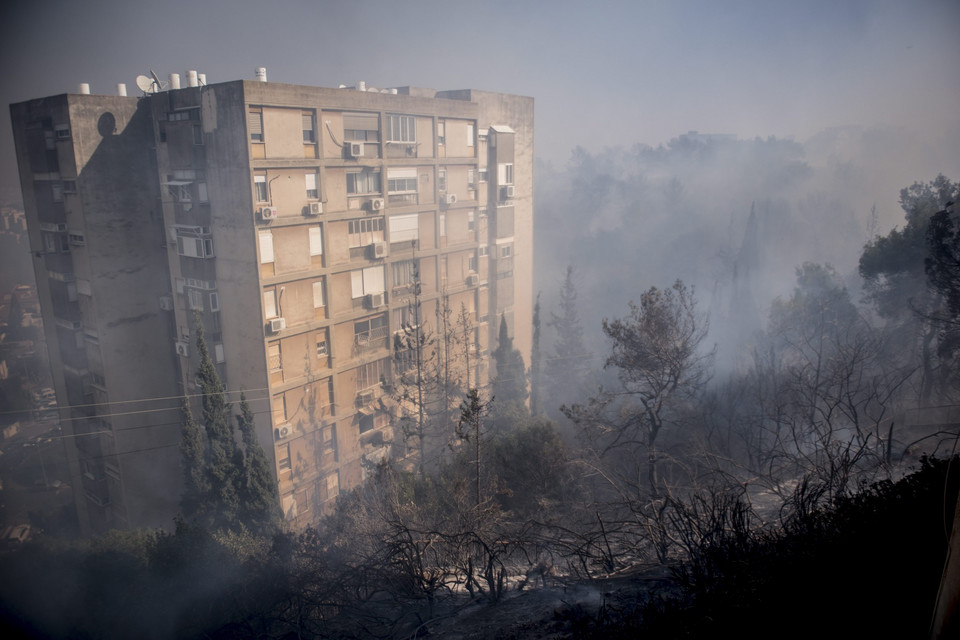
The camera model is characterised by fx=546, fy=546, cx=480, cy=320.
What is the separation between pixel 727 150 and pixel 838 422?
5120 centimetres

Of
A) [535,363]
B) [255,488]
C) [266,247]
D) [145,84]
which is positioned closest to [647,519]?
[255,488]

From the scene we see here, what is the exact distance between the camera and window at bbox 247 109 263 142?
12.4 metres

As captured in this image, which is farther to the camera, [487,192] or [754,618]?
[487,192]

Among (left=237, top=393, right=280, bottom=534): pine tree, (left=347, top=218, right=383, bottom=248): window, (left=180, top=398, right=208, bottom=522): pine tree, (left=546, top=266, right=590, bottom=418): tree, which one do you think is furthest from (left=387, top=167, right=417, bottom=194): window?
(left=546, top=266, right=590, bottom=418): tree

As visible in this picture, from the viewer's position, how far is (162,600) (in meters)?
8.82

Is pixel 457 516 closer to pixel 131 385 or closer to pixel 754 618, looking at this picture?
pixel 754 618

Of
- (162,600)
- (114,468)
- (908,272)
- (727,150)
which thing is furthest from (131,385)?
(727,150)

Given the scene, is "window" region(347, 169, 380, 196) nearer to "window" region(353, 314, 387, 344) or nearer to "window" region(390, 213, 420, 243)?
"window" region(390, 213, 420, 243)

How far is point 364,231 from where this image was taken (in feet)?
51.3

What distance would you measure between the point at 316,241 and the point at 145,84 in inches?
221

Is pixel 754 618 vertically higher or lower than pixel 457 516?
higher

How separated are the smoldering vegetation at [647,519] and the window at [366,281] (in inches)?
80.4

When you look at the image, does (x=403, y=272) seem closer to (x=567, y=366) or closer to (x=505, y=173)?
(x=505, y=173)

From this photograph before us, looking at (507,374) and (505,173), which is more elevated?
(505,173)
